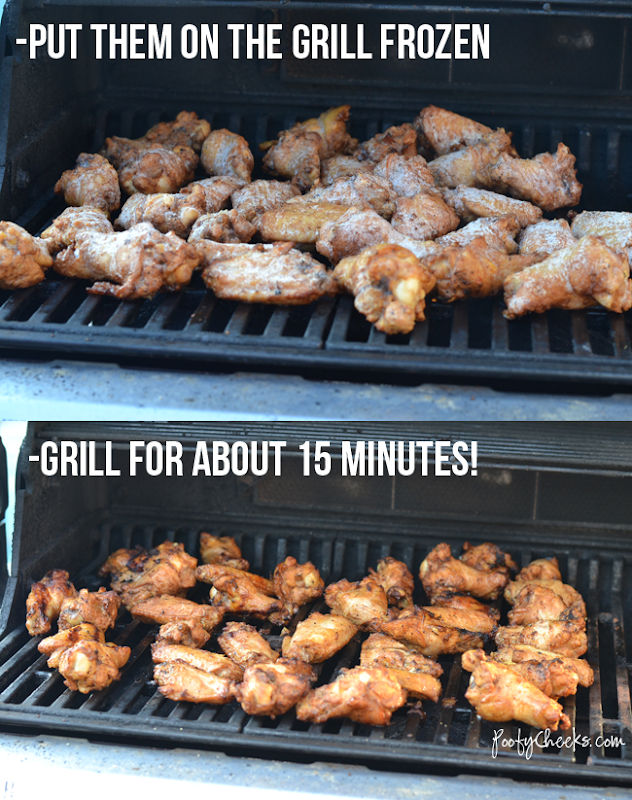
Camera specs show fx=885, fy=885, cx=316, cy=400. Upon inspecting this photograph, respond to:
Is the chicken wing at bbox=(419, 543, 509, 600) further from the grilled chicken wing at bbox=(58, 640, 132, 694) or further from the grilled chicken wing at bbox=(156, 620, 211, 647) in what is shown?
the grilled chicken wing at bbox=(58, 640, 132, 694)

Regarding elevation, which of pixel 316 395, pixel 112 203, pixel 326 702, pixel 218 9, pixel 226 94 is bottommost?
pixel 326 702

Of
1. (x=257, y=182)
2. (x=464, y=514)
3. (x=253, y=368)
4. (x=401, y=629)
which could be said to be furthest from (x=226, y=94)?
(x=401, y=629)

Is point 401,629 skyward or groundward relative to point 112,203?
groundward

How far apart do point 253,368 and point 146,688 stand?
943 mm

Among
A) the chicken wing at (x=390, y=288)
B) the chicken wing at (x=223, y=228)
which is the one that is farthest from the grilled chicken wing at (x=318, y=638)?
the chicken wing at (x=223, y=228)

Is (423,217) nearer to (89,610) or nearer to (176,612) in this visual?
(176,612)

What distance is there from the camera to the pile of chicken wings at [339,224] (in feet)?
7.40

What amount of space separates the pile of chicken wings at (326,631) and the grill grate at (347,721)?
0.05 metres

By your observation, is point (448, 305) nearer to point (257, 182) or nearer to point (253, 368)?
point (253, 368)

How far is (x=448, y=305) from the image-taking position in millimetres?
2385

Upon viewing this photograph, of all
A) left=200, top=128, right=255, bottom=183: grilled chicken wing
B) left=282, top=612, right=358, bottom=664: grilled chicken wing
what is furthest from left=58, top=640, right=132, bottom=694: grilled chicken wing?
left=200, top=128, right=255, bottom=183: grilled chicken wing

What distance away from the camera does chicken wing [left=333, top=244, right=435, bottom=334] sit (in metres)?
2.17

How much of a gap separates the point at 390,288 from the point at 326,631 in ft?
3.12

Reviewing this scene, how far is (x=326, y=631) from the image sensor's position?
2.42 metres
